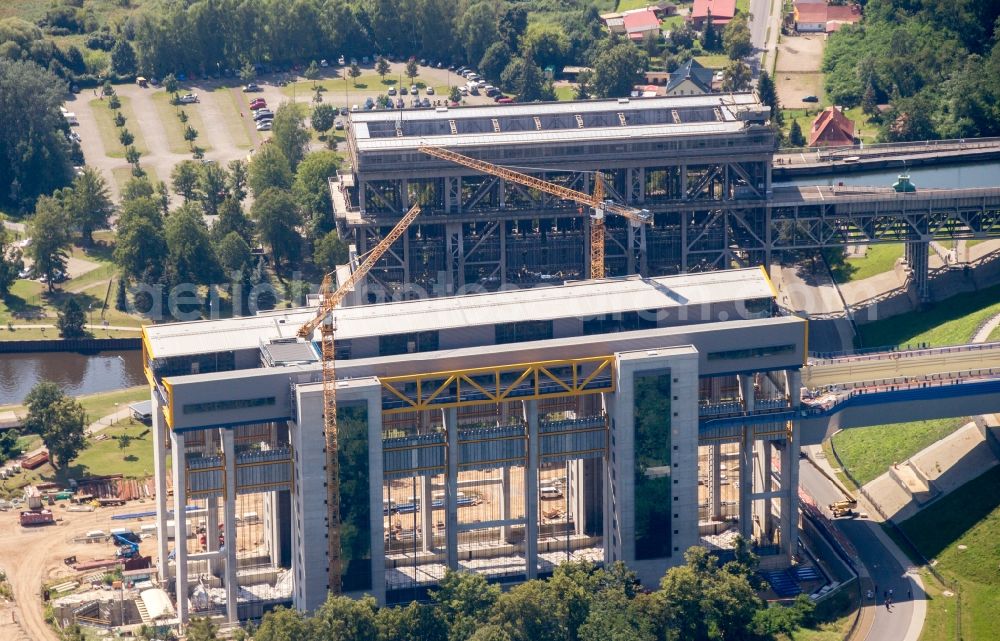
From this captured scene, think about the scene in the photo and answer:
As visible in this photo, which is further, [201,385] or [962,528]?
[962,528]

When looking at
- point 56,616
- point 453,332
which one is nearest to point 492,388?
point 453,332

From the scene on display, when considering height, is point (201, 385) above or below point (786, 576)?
above

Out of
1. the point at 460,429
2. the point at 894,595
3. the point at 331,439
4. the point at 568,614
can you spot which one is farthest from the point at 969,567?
the point at 331,439

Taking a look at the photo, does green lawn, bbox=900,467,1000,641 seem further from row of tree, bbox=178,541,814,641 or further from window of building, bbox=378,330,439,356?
window of building, bbox=378,330,439,356

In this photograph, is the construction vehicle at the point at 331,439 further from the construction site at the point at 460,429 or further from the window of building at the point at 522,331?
the window of building at the point at 522,331

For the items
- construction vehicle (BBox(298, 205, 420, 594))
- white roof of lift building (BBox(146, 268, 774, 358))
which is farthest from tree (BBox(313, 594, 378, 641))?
white roof of lift building (BBox(146, 268, 774, 358))

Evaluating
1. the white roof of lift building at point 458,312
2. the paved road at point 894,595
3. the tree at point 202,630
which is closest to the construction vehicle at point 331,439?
the white roof of lift building at point 458,312

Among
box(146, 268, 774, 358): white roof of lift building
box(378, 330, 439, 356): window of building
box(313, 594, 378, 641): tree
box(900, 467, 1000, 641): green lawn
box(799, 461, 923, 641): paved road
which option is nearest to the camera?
box(313, 594, 378, 641): tree

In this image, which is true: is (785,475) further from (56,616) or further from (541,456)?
(56,616)
